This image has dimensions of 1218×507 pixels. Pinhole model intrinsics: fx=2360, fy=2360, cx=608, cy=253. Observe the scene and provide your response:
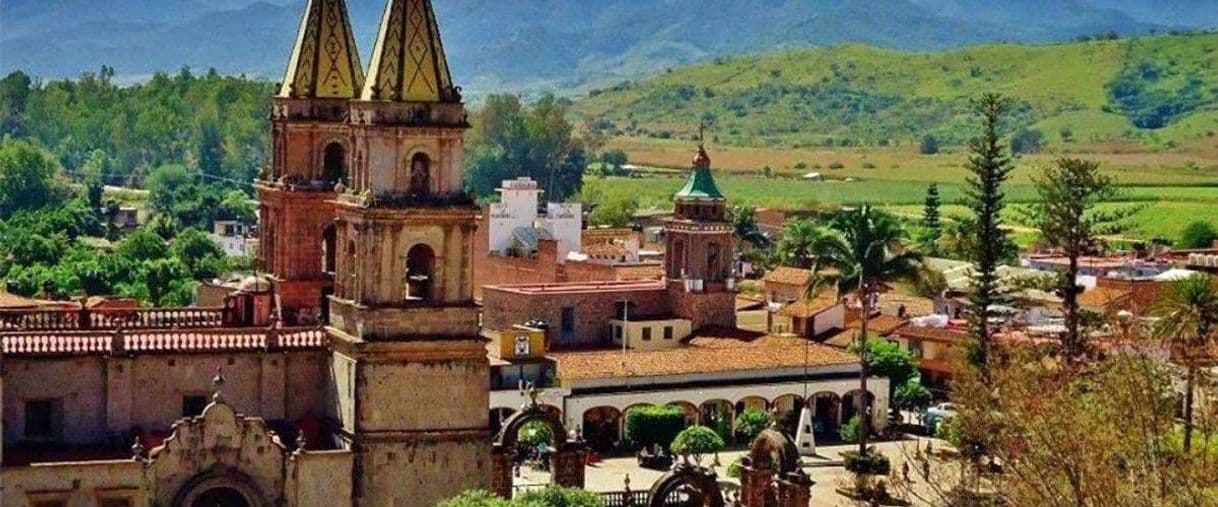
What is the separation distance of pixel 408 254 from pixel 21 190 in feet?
296

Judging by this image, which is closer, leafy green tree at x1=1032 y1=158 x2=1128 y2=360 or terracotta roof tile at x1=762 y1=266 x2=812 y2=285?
leafy green tree at x1=1032 y1=158 x2=1128 y2=360

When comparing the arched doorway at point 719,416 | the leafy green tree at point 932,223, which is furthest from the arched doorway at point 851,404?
the leafy green tree at point 932,223

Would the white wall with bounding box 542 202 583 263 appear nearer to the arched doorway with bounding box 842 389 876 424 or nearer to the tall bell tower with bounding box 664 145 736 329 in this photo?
the tall bell tower with bounding box 664 145 736 329

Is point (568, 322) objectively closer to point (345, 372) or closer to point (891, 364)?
point (891, 364)

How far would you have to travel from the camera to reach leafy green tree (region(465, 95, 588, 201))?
472 ft

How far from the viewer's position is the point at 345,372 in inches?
1547

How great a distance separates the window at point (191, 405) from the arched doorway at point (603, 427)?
20.1 metres

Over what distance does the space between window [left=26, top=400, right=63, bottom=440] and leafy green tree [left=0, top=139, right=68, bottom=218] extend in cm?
8669

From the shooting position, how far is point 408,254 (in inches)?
1548

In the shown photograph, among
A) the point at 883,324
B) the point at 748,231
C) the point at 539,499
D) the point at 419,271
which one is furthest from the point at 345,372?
the point at 748,231

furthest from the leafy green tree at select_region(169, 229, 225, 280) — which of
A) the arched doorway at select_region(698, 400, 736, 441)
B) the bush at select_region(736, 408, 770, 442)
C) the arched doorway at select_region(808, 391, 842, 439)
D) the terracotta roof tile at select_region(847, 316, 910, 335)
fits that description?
the bush at select_region(736, 408, 770, 442)

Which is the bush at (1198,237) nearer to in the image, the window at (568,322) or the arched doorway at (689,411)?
the window at (568,322)

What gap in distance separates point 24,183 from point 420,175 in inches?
3572

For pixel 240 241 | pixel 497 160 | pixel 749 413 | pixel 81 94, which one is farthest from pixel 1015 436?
pixel 81 94
